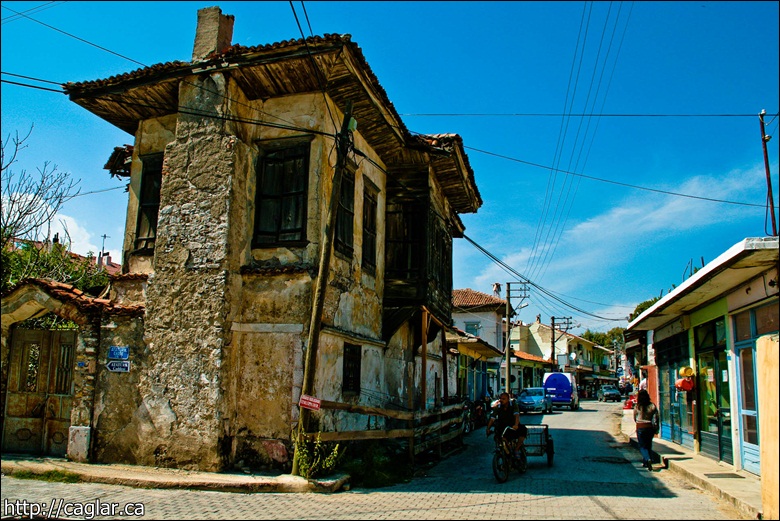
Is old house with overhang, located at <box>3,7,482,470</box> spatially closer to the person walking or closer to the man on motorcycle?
the man on motorcycle

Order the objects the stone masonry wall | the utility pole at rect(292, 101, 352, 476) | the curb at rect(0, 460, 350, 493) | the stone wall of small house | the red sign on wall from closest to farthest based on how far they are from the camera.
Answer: the curb at rect(0, 460, 350, 493) → the red sign on wall → the utility pole at rect(292, 101, 352, 476) → the stone masonry wall → the stone wall of small house

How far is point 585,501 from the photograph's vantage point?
8742 mm

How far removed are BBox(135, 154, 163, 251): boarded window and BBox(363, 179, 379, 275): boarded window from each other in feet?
15.1

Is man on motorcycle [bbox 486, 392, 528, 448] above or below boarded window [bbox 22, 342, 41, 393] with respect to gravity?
below

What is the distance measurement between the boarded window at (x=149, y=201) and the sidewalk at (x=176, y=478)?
4572 mm

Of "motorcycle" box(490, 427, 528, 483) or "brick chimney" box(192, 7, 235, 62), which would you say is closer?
"motorcycle" box(490, 427, 528, 483)

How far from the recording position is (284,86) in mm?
11633

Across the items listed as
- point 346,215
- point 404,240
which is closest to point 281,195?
point 346,215

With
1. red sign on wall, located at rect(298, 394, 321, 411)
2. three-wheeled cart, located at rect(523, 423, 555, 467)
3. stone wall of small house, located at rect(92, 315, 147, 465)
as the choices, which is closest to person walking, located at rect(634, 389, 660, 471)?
three-wheeled cart, located at rect(523, 423, 555, 467)

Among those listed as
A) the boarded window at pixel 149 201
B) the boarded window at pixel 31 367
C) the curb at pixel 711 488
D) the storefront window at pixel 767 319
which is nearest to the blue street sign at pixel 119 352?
the boarded window at pixel 31 367

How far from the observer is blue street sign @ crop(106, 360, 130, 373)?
11180mm

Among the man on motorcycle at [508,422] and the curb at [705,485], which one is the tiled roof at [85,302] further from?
the curb at [705,485]

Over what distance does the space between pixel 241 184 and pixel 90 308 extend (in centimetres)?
379

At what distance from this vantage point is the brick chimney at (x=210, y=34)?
38.9 ft
